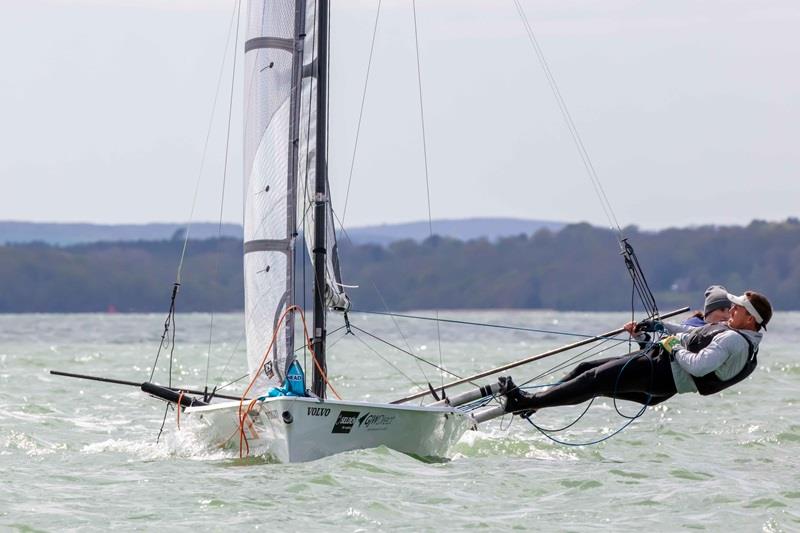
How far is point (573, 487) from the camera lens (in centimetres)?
1432

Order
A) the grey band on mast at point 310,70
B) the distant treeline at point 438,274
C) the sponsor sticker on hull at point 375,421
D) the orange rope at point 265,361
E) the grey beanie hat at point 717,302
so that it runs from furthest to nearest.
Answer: the distant treeline at point 438,274 < the grey band on mast at point 310,70 < the grey beanie hat at point 717,302 < the orange rope at point 265,361 < the sponsor sticker on hull at point 375,421

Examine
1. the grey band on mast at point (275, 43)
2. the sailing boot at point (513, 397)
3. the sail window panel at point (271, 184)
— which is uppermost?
the grey band on mast at point (275, 43)

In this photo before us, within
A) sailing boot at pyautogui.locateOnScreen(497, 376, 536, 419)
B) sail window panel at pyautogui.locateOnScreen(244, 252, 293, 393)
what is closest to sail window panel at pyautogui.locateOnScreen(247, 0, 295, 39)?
sail window panel at pyautogui.locateOnScreen(244, 252, 293, 393)

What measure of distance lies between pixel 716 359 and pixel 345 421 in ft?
11.4

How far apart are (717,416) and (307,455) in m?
9.31

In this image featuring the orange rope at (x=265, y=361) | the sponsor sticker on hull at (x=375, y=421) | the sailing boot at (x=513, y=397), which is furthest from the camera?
the sailing boot at (x=513, y=397)

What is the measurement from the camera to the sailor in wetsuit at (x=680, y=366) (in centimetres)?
1491

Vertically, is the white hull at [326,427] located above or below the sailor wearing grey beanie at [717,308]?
below

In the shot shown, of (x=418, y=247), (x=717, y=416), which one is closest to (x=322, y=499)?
(x=717, y=416)

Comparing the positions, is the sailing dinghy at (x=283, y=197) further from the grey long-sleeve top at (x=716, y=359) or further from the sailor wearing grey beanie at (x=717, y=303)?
the sailor wearing grey beanie at (x=717, y=303)

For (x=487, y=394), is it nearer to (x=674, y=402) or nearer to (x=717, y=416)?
(x=717, y=416)

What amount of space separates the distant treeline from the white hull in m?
144

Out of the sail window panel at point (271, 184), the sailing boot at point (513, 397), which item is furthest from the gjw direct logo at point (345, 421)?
the sail window panel at point (271, 184)

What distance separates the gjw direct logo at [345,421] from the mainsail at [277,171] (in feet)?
5.17
